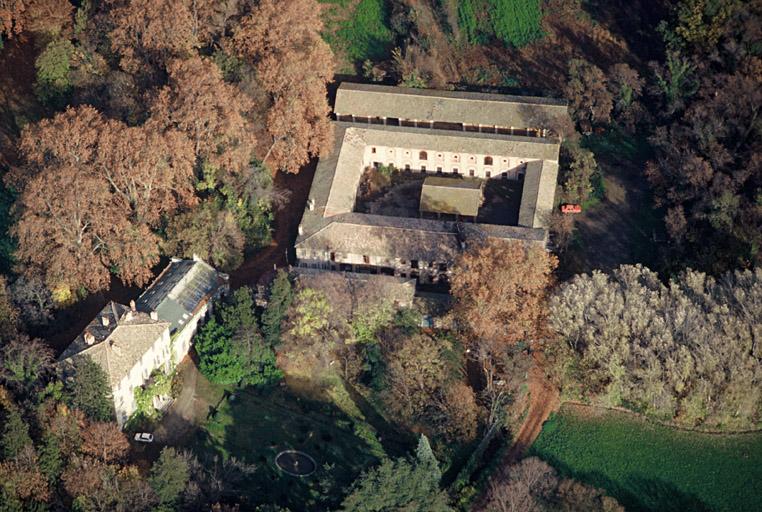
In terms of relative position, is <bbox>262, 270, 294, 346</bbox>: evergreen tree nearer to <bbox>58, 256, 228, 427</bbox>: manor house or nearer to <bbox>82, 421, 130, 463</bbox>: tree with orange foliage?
<bbox>58, 256, 228, 427</bbox>: manor house

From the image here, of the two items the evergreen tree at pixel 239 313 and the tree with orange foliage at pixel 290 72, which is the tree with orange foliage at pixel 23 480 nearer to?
the evergreen tree at pixel 239 313

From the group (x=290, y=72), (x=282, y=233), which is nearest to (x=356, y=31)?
(x=290, y=72)

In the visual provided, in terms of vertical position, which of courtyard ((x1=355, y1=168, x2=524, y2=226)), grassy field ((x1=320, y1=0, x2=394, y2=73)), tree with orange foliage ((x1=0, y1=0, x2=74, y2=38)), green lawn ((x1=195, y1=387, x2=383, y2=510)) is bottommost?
green lawn ((x1=195, y1=387, x2=383, y2=510))

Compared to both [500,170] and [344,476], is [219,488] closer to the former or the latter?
[344,476]

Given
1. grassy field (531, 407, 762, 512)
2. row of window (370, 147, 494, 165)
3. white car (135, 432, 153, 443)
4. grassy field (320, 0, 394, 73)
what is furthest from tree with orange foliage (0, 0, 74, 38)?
grassy field (531, 407, 762, 512)

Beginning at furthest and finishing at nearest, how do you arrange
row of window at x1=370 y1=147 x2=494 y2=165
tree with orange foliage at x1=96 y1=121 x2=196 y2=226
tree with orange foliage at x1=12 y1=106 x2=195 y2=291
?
row of window at x1=370 y1=147 x2=494 y2=165, tree with orange foliage at x1=96 y1=121 x2=196 y2=226, tree with orange foliage at x1=12 y1=106 x2=195 y2=291

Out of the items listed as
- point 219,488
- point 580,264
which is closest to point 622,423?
point 580,264

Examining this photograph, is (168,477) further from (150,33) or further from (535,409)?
(150,33)
